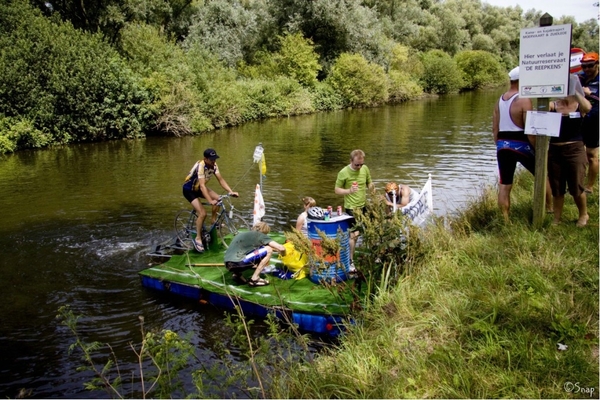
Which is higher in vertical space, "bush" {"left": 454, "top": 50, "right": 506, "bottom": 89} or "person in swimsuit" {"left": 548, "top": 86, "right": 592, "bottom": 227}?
"bush" {"left": 454, "top": 50, "right": 506, "bottom": 89}

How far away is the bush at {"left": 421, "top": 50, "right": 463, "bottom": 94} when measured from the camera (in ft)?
183

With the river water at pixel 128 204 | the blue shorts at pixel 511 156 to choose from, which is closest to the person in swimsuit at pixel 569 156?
the blue shorts at pixel 511 156

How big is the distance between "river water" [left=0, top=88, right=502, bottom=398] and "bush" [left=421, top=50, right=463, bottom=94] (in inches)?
1034

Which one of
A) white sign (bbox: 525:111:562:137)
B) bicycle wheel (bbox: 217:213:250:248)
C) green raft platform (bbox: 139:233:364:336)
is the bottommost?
green raft platform (bbox: 139:233:364:336)

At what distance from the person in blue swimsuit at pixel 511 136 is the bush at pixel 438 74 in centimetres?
5103

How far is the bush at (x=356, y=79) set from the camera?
4322 centimetres

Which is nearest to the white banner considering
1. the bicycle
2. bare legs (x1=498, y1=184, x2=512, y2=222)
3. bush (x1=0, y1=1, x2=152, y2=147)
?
bare legs (x1=498, y1=184, x2=512, y2=222)

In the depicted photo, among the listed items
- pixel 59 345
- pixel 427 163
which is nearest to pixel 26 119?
pixel 427 163

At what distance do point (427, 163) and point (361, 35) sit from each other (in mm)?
29728

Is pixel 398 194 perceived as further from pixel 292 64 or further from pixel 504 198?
pixel 292 64

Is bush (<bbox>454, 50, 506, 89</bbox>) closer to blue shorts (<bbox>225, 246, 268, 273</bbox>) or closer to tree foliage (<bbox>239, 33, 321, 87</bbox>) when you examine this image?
tree foliage (<bbox>239, 33, 321, 87</bbox>)

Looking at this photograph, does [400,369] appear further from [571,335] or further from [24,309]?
[24,309]

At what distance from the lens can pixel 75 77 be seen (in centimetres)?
2502

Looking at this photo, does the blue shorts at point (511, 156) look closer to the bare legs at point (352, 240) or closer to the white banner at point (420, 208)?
the white banner at point (420, 208)
